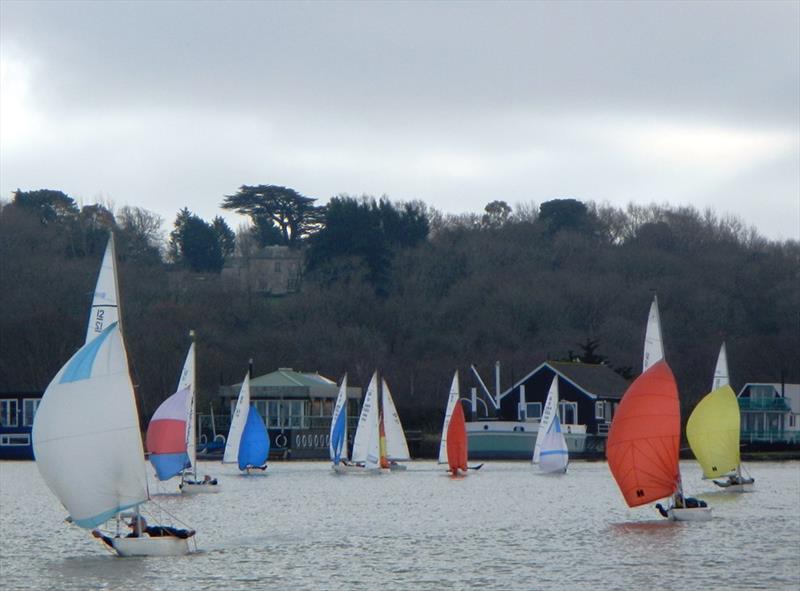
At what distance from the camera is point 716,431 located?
147 ft

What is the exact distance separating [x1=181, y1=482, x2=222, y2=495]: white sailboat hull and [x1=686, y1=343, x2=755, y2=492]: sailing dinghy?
1436 centimetres

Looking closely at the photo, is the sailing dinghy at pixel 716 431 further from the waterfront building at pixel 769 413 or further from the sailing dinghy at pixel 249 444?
the waterfront building at pixel 769 413

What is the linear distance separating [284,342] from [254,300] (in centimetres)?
1375

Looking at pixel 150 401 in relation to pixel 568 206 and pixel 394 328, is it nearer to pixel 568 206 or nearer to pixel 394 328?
pixel 394 328

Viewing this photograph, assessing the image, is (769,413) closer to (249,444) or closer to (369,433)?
(369,433)

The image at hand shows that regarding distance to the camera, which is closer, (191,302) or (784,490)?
(784,490)

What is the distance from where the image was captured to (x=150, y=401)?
297 ft

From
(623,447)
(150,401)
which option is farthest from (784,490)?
(150,401)

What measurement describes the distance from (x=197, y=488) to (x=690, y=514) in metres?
18.2

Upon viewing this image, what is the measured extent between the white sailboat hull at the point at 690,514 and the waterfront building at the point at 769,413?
Answer: 167 feet

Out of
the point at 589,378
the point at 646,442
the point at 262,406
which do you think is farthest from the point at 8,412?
the point at 646,442

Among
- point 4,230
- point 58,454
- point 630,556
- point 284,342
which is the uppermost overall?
point 4,230

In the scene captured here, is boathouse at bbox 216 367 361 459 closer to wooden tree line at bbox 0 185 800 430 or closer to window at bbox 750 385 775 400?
wooden tree line at bbox 0 185 800 430

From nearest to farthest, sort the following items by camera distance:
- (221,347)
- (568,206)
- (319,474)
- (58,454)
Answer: (58,454)
(319,474)
(221,347)
(568,206)
